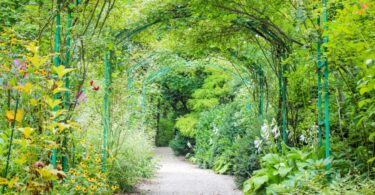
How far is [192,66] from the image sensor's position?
1179 centimetres

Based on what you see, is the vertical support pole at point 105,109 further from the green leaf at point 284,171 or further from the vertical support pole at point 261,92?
the vertical support pole at point 261,92

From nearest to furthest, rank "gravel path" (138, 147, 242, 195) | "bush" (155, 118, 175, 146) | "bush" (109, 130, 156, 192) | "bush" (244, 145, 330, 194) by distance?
"bush" (244, 145, 330, 194) → "bush" (109, 130, 156, 192) → "gravel path" (138, 147, 242, 195) → "bush" (155, 118, 175, 146)

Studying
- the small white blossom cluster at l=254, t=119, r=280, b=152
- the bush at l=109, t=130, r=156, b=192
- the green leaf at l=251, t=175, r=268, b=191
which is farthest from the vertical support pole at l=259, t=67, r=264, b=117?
the green leaf at l=251, t=175, r=268, b=191

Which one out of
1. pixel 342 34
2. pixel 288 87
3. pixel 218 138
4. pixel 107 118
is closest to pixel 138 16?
pixel 107 118

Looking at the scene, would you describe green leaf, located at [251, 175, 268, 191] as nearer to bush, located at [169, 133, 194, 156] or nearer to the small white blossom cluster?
the small white blossom cluster

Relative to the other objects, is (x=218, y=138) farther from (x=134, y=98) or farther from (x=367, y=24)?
(x=367, y=24)

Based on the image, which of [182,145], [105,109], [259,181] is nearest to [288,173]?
[259,181]

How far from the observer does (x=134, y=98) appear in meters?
8.09

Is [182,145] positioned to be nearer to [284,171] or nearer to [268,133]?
[268,133]

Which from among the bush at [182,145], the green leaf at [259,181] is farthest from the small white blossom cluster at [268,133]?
the bush at [182,145]

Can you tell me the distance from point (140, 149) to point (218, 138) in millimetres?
3857

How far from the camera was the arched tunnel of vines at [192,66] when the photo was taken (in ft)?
10.5

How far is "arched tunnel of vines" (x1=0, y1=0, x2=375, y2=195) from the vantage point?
10.5ft

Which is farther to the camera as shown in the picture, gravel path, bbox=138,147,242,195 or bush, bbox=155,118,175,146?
bush, bbox=155,118,175,146
